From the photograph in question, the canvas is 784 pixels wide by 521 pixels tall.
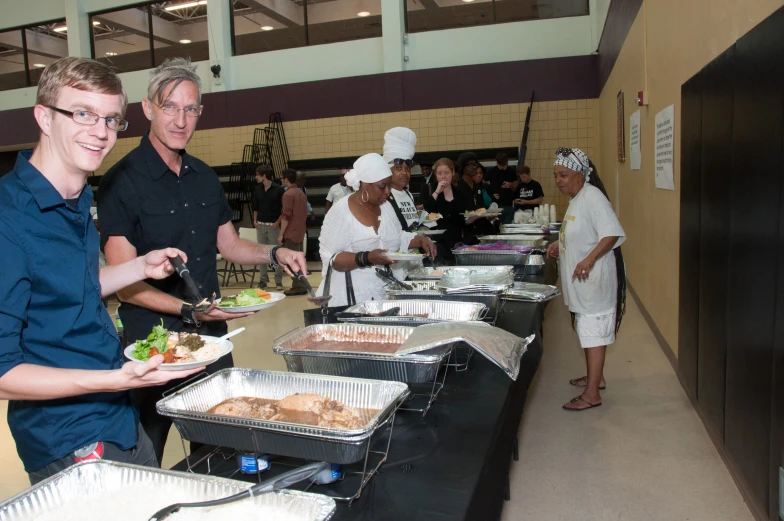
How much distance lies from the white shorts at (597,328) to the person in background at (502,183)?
14.3 feet

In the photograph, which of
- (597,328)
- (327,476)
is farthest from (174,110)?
(597,328)

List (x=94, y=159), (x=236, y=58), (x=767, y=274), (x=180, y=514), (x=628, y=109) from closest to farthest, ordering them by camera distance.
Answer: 1. (x=180, y=514)
2. (x=94, y=159)
3. (x=767, y=274)
4. (x=628, y=109)
5. (x=236, y=58)

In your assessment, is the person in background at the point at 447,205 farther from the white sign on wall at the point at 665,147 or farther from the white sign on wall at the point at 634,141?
the white sign on wall at the point at 634,141

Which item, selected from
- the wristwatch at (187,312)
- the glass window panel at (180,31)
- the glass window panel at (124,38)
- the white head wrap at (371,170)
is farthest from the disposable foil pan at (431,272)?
the glass window panel at (124,38)

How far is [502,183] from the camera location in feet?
26.0

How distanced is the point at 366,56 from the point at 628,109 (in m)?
5.34

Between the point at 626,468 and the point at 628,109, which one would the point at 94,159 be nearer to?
the point at 626,468

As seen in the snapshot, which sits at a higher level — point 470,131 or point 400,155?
point 470,131

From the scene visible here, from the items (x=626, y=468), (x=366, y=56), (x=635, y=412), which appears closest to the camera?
(x=626, y=468)

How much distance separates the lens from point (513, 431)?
71.6 inches

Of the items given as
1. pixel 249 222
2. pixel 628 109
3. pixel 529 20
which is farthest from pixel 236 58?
pixel 628 109

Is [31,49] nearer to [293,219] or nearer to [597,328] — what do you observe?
[293,219]

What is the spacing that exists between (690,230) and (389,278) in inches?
67.2

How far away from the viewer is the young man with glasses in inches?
41.9
